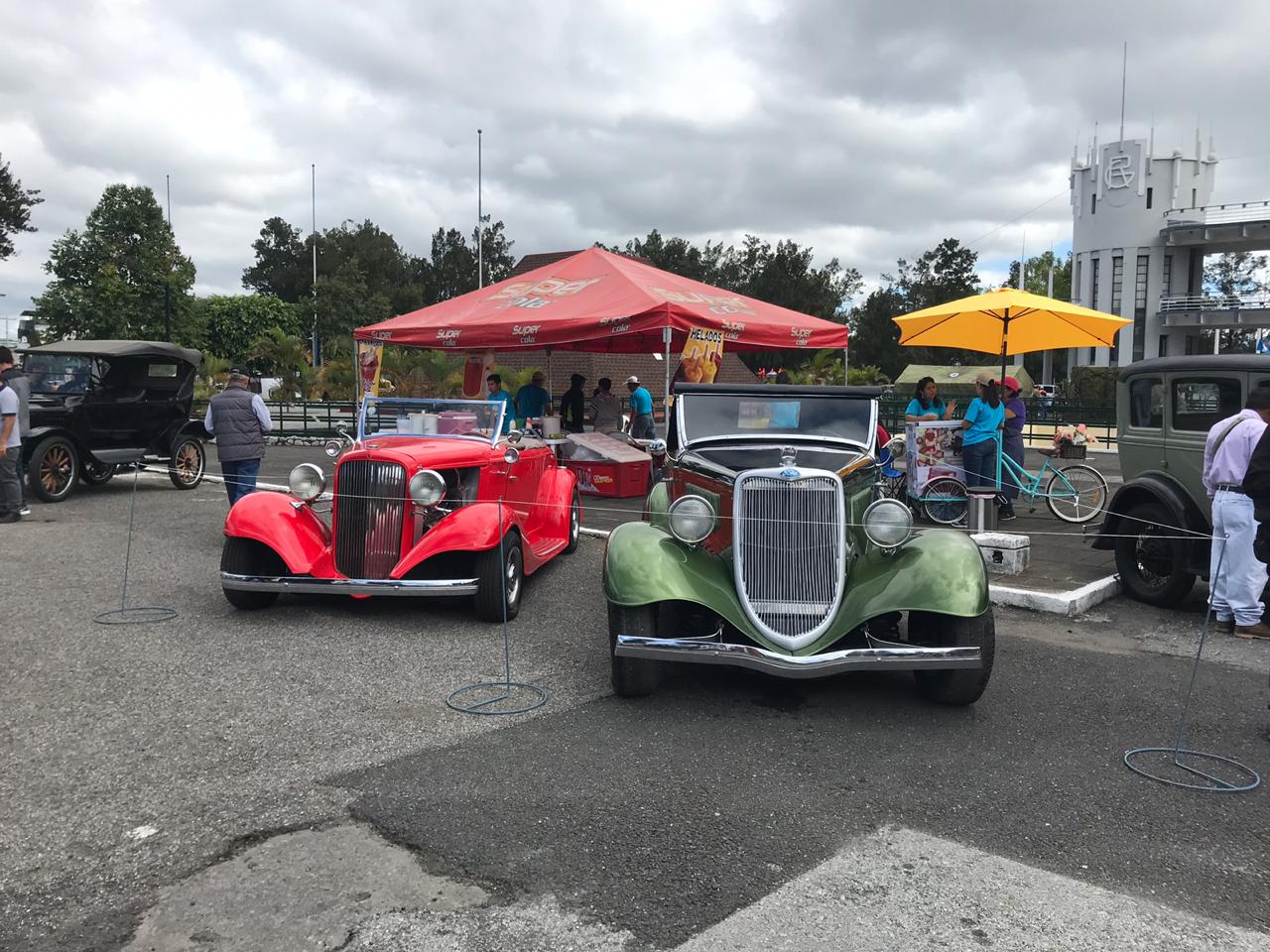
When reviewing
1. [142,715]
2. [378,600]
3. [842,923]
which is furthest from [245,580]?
[842,923]

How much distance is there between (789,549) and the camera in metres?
4.99

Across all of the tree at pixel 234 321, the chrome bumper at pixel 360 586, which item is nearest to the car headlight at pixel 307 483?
the chrome bumper at pixel 360 586

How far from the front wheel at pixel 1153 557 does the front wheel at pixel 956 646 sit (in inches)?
111

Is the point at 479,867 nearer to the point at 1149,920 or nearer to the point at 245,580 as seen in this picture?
the point at 1149,920

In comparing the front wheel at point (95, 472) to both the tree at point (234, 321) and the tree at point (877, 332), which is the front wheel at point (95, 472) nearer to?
the tree at point (234, 321)

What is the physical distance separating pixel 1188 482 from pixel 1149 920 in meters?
5.27

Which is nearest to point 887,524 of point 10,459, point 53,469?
point 10,459

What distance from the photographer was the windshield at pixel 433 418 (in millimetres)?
7977

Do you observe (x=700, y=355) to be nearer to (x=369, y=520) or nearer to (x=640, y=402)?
(x=640, y=402)

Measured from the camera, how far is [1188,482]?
7.32m

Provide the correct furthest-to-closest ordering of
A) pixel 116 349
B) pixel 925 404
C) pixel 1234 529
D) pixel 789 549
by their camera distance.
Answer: pixel 116 349, pixel 925 404, pixel 1234 529, pixel 789 549

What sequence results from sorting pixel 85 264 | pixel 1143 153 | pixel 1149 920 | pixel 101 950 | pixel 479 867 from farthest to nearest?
1. pixel 1143 153
2. pixel 85 264
3. pixel 479 867
4. pixel 1149 920
5. pixel 101 950

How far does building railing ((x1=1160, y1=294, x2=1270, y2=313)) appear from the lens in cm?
5103

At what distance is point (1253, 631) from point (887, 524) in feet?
10.8
